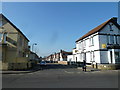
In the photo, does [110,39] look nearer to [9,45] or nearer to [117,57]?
[117,57]

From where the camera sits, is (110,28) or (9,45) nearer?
(9,45)

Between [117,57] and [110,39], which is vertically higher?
[110,39]

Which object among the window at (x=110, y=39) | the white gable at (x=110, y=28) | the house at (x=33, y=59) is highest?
the white gable at (x=110, y=28)

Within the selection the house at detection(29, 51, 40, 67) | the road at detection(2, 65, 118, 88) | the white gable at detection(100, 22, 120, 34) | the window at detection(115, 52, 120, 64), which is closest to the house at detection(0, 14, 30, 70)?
the house at detection(29, 51, 40, 67)

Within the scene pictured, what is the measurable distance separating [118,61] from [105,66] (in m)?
4.63

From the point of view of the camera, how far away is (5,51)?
25109 mm

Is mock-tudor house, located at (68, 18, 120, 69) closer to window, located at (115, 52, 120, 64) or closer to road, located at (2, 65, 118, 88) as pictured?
window, located at (115, 52, 120, 64)

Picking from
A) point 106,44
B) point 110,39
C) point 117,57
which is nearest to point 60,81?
point 106,44

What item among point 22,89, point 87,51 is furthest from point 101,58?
point 22,89

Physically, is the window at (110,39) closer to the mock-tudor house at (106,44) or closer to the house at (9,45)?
the mock-tudor house at (106,44)

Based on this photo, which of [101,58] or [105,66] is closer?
[105,66]

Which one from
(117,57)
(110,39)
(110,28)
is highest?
(110,28)

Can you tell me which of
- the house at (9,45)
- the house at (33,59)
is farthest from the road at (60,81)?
the house at (33,59)

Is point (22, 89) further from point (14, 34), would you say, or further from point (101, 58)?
A: point (101, 58)
